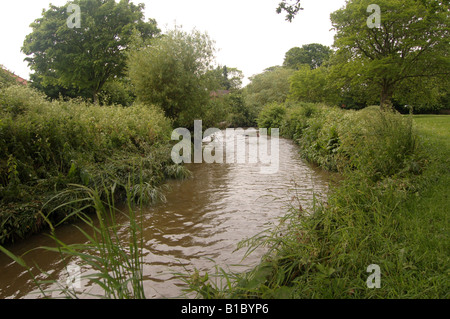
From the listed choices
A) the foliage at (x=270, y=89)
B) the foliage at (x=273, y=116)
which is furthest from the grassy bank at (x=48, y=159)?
the foliage at (x=270, y=89)

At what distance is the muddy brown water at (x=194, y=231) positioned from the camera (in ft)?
12.5

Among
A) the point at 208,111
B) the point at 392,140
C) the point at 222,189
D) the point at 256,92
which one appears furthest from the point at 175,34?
the point at 256,92

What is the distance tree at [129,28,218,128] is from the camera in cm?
1455

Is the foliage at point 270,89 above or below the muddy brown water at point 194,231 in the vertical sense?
above

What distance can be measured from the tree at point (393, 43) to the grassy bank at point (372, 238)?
47.7ft

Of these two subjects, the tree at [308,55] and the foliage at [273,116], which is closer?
the foliage at [273,116]

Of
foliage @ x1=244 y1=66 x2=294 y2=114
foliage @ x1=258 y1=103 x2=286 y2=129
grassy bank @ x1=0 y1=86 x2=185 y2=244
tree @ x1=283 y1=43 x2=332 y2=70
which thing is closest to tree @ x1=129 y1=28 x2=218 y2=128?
grassy bank @ x1=0 y1=86 x2=185 y2=244

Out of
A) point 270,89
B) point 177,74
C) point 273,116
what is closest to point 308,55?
point 270,89

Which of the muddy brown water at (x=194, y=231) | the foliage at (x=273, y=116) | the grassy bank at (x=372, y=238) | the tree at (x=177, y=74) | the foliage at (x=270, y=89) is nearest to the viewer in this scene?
the grassy bank at (x=372, y=238)

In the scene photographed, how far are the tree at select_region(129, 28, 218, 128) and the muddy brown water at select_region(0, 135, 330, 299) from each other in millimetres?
6826

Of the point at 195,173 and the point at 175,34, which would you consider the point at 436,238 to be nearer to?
the point at 195,173

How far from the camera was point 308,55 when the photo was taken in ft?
178

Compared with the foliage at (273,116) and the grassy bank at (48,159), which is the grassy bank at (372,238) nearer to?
the grassy bank at (48,159)

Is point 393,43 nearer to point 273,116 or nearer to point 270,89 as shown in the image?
point 273,116
